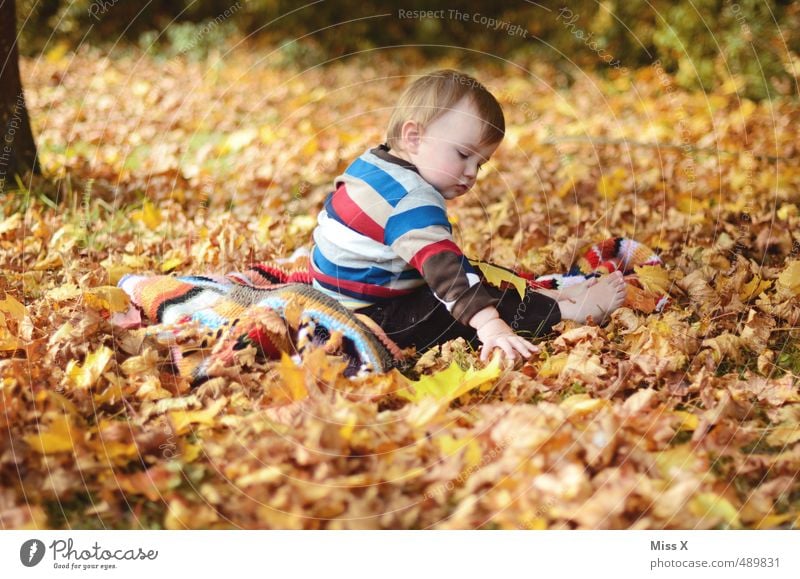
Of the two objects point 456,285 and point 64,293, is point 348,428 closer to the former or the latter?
point 456,285

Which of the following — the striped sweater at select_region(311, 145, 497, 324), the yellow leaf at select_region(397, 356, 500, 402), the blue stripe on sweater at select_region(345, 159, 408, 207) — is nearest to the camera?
the yellow leaf at select_region(397, 356, 500, 402)

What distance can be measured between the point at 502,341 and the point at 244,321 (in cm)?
74

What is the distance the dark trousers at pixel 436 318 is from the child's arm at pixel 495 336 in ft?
0.55

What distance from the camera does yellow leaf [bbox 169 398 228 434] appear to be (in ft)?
6.61

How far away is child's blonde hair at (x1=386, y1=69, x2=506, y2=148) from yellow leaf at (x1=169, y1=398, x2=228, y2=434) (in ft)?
3.58

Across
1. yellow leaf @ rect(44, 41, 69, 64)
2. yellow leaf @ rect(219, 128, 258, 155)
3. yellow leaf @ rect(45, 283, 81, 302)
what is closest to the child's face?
yellow leaf @ rect(45, 283, 81, 302)

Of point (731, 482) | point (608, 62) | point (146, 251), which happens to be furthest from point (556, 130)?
point (731, 482)

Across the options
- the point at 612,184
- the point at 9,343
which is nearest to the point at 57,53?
the point at 612,184

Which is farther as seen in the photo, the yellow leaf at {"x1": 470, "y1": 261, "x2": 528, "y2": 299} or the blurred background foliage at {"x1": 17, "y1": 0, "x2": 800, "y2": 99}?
the blurred background foliage at {"x1": 17, "y1": 0, "x2": 800, "y2": 99}

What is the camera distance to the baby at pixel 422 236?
96.6 inches

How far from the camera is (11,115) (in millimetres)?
3686

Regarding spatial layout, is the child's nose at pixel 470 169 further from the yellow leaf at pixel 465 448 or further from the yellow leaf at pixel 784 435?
the yellow leaf at pixel 784 435

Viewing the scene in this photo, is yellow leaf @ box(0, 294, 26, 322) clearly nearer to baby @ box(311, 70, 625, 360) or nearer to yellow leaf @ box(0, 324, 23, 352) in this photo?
yellow leaf @ box(0, 324, 23, 352)
